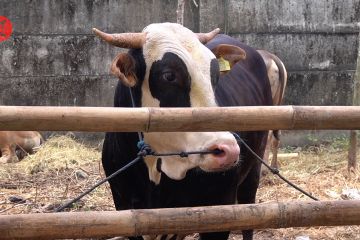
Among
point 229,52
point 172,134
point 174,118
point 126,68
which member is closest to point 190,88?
point 172,134

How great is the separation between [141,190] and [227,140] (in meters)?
1.05

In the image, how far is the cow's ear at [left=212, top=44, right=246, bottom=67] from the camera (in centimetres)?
430

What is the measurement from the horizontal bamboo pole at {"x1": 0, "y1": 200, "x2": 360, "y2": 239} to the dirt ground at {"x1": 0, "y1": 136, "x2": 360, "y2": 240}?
2.95m

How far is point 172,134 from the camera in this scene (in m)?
3.57

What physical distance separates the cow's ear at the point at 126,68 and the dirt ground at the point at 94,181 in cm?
237

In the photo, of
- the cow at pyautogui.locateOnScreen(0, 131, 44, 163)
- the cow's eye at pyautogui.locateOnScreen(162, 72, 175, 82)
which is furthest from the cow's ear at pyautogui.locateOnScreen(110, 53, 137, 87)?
the cow at pyautogui.locateOnScreen(0, 131, 44, 163)

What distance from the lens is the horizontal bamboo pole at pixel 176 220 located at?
8.25 ft

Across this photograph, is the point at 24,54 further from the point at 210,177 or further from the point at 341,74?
the point at 210,177

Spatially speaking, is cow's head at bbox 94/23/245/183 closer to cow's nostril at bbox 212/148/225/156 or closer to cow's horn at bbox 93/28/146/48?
cow's horn at bbox 93/28/146/48

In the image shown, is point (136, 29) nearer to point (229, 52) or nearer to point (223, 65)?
point (229, 52)

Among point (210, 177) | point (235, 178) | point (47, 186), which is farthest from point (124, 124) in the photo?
point (47, 186)

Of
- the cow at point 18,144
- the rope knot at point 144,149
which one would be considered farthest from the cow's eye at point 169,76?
the cow at point 18,144

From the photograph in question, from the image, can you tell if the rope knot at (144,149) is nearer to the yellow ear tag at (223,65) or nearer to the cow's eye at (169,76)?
the cow's eye at (169,76)

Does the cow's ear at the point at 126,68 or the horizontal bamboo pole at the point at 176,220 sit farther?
the cow's ear at the point at 126,68
